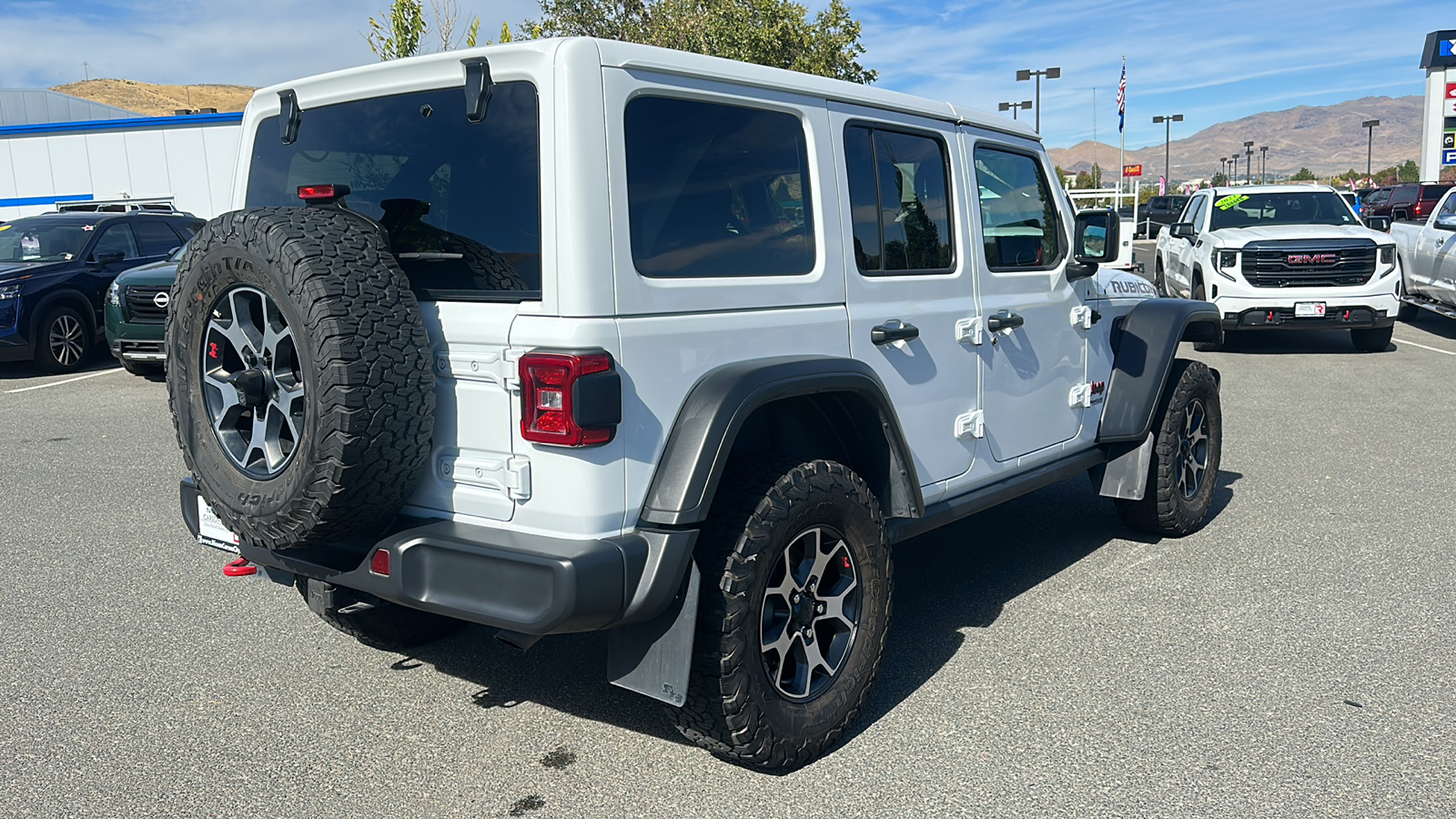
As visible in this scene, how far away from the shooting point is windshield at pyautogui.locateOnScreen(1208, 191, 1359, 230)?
43.7 ft

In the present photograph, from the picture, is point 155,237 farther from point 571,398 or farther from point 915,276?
point 571,398

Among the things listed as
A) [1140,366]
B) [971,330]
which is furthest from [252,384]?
[1140,366]

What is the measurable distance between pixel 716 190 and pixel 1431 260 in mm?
13176

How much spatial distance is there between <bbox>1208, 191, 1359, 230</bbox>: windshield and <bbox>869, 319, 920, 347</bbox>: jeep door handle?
1098cm

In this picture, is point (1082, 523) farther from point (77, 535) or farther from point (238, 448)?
point (77, 535)

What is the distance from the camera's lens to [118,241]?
42.1ft

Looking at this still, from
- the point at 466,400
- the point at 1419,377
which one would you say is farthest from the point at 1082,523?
the point at 1419,377

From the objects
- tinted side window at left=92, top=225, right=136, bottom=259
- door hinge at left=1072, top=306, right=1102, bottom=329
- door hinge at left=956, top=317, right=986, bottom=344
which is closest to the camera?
door hinge at left=956, top=317, right=986, bottom=344

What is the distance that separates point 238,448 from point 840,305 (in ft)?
6.06

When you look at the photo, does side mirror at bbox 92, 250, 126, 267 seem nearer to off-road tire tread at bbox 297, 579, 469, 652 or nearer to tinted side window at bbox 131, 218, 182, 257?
tinted side window at bbox 131, 218, 182, 257

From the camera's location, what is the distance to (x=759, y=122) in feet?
11.2

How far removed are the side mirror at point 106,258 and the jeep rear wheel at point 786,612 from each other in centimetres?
1174

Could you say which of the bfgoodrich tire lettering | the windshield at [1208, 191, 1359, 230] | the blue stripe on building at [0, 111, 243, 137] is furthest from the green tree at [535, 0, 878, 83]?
the bfgoodrich tire lettering

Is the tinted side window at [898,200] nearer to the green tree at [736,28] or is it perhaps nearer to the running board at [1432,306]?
the running board at [1432,306]
